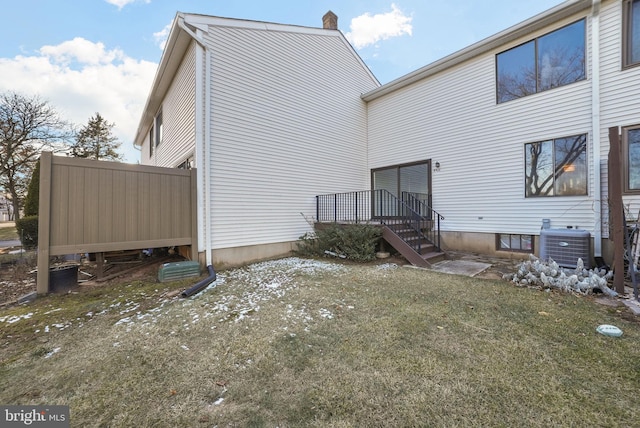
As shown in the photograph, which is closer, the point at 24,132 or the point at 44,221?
the point at 44,221

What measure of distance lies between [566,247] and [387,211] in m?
4.69

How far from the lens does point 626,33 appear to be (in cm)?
512

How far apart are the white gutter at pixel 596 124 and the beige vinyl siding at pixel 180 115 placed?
842 cm

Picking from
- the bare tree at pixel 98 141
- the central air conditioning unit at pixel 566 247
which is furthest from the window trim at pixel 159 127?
the bare tree at pixel 98 141

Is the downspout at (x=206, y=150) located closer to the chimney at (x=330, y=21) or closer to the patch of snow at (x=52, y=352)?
the patch of snow at (x=52, y=352)

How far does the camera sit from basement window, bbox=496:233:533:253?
635 centimetres

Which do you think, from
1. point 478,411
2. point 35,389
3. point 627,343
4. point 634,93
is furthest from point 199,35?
point 634,93

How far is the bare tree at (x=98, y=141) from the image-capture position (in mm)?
21469

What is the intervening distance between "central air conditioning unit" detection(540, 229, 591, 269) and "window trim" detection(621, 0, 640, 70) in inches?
134

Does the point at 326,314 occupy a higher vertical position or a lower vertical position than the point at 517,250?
lower

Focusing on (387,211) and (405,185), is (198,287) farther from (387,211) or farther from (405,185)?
(405,185)

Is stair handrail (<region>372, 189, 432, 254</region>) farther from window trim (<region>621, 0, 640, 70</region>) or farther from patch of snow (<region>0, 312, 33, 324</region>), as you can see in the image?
patch of snow (<region>0, 312, 33, 324</region>)

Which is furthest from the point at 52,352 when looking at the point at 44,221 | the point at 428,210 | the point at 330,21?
the point at 330,21

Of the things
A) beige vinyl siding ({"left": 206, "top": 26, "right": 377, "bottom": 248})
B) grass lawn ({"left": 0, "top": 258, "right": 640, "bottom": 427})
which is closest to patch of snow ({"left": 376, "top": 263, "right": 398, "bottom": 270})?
grass lawn ({"left": 0, "top": 258, "right": 640, "bottom": 427})
